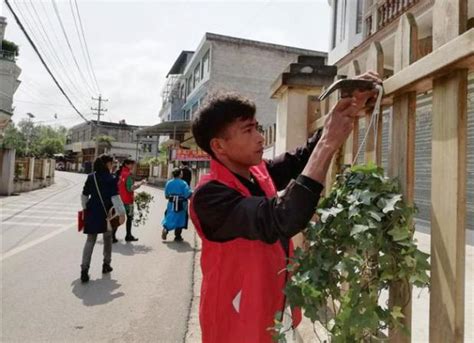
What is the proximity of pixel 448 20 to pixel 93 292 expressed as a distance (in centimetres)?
477

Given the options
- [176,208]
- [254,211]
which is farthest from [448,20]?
[176,208]

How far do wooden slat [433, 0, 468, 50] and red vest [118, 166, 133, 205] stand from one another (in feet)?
25.7

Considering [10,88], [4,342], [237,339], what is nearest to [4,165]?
[10,88]

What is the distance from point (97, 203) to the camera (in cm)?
550

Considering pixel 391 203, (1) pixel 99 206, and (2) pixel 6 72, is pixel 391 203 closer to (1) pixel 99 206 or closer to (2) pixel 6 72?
(1) pixel 99 206

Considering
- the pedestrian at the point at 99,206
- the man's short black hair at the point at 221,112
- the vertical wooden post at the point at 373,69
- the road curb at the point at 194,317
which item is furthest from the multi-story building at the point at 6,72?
the vertical wooden post at the point at 373,69

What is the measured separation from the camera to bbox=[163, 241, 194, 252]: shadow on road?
24.9ft

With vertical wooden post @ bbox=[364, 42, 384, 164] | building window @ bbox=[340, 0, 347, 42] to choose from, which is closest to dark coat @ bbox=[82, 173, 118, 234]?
vertical wooden post @ bbox=[364, 42, 384, 164]

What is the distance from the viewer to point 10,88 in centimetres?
2728

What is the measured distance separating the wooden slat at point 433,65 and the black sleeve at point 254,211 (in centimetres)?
45

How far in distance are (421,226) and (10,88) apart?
94.6 ft

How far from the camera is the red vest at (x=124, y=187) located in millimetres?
8477

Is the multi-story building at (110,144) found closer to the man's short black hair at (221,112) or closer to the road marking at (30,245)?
the road marking at (30,245)

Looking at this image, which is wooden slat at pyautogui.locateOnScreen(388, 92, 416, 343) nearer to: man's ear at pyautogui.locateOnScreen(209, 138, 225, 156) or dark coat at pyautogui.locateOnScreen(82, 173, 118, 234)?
man's ear at pyautogui.locateOnScreen(209, 138, 225, 156)
